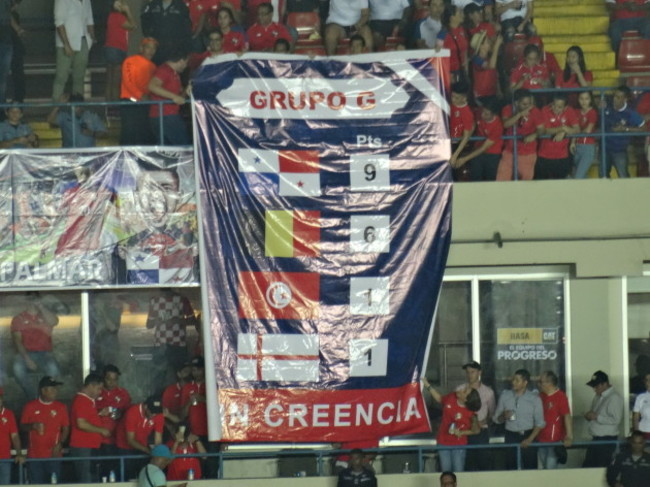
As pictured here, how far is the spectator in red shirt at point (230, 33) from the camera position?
19609mm

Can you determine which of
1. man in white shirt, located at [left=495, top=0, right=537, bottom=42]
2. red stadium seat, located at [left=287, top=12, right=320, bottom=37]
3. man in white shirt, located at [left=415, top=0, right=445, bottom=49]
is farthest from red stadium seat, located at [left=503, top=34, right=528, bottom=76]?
red stadium seat, located at [left=287, top=12, right=320, bottom=37]

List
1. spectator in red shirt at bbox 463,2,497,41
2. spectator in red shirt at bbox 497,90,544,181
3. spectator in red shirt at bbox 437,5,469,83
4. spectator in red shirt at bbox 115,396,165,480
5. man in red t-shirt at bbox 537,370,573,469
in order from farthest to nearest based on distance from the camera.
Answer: spectator in red shirt at bbox 463,2,497,41
spectator in red shirt at bbox 437,5,469,83
spectator in red shirt at bbox 497,90,544,181
man in red t-shirt at bbox 537,370,573,469
spectator in red shirt at bbox 115,396,165,480

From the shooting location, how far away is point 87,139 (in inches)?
754

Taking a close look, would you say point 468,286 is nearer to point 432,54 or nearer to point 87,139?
point 432,54

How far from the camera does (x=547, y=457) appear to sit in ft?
61.8

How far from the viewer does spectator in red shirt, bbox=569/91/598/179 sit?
1936 centimetres

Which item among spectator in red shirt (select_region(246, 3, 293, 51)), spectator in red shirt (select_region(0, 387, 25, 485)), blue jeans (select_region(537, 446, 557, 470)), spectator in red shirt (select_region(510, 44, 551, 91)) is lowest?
blue jeans (select_region(537, 446, 557, 470))

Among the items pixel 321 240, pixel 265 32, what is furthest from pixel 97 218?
pixel 265 32

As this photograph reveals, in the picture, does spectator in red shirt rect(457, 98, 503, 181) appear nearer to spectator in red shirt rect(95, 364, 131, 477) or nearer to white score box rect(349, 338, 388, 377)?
white score box rect(349, 338, 388, 377)

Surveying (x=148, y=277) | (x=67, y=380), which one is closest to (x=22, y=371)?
(x=67, y=380)

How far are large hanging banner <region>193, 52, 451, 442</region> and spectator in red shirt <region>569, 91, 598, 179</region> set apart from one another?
2059 mm

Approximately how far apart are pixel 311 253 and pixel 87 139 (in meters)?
3.13

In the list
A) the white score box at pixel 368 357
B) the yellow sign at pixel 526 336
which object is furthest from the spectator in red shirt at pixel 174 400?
the yellow sign at pixel 526 336

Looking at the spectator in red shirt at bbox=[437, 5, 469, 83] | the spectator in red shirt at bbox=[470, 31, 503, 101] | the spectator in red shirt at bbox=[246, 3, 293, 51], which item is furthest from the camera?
the spectator in red shirt at bbox=[246, 3, 293, 51]
